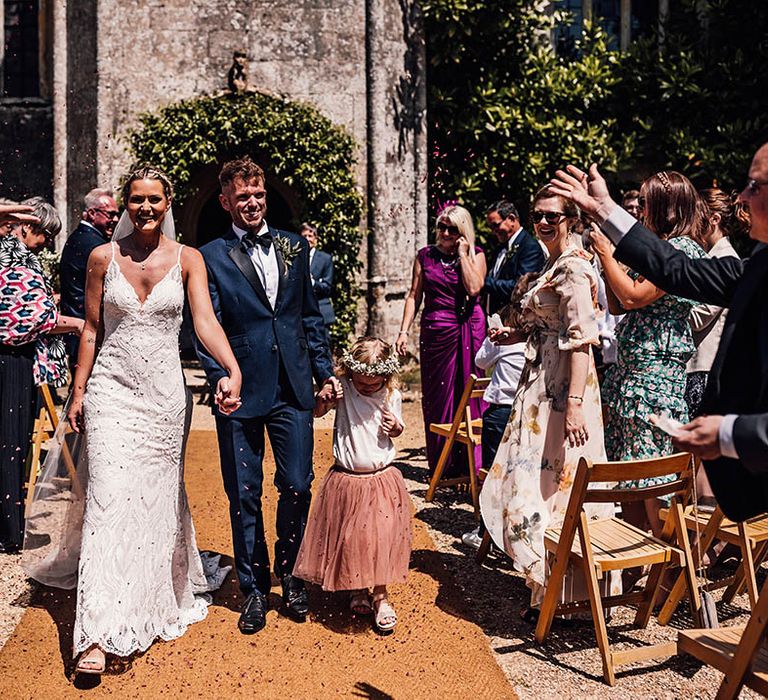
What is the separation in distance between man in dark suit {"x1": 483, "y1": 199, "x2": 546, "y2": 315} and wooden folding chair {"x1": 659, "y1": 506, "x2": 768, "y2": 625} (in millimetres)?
2621

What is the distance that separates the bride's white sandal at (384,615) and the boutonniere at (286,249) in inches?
70.7

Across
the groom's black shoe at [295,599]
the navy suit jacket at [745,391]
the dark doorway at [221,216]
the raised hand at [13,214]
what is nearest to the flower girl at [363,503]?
the groom's black shoe at [295,599]

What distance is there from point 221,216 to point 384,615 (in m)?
10.3

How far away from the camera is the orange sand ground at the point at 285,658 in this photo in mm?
3834

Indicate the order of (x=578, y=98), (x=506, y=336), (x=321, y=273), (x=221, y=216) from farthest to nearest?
1. (x=221, y=216)
2. (x=578, y=98)
3. (x=321, y=273)
4. (x=506, y=336)

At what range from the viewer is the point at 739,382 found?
2.64m

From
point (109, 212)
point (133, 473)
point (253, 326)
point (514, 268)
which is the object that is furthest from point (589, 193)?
point (109, 212)

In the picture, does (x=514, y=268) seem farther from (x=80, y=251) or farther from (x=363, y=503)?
(x=80, y=251)

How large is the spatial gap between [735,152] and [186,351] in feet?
28.5

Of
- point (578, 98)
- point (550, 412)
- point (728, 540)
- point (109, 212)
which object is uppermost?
point (578, 98)

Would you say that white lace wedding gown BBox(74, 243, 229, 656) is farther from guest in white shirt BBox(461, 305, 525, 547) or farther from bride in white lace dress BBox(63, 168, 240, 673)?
guest in white shirt BBox(461, 305, 525, 547)

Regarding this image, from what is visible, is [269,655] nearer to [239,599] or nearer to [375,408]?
[239,599]

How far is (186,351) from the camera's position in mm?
13617

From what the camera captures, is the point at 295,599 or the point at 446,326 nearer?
the point at 295,599
